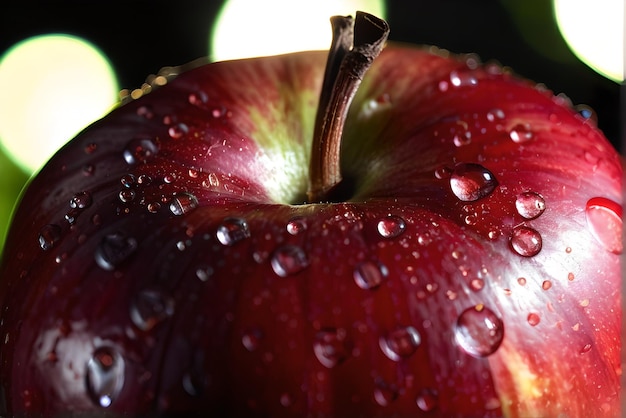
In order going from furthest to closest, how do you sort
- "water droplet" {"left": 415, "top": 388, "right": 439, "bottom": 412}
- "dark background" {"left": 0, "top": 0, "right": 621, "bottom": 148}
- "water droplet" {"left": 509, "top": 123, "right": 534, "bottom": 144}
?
"dark background" {"left": 0, "top": 0, "right": 621, "bottom": 148}
"water droplet" {"left": 509, "top": 123, "right": 534, "bottom": 144}
"water droplet" {"left": 415, "top": 388, "right": 439, "bottom": 412}

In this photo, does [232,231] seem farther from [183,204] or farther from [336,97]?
[336,97]

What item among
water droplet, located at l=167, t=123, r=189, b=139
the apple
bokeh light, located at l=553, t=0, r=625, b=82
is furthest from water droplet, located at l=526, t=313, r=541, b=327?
bokeh light, located at l=553, t=0, r=625, b=82


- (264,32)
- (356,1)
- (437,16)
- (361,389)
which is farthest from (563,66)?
A: (361,389)

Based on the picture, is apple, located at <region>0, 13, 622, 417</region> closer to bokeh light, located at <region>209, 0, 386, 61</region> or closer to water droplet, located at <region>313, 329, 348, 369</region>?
water droplet, located at <region>313, 329, 348, 369</region>

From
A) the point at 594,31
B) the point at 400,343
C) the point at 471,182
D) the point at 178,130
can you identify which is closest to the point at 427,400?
the point at 400,343

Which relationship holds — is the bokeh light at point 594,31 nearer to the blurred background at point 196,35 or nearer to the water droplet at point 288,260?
Answer: the blurred background at point 196,35

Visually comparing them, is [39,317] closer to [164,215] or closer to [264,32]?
[164,215]

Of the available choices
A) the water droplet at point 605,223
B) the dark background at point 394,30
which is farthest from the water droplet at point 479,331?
the dark background at point 394,30
